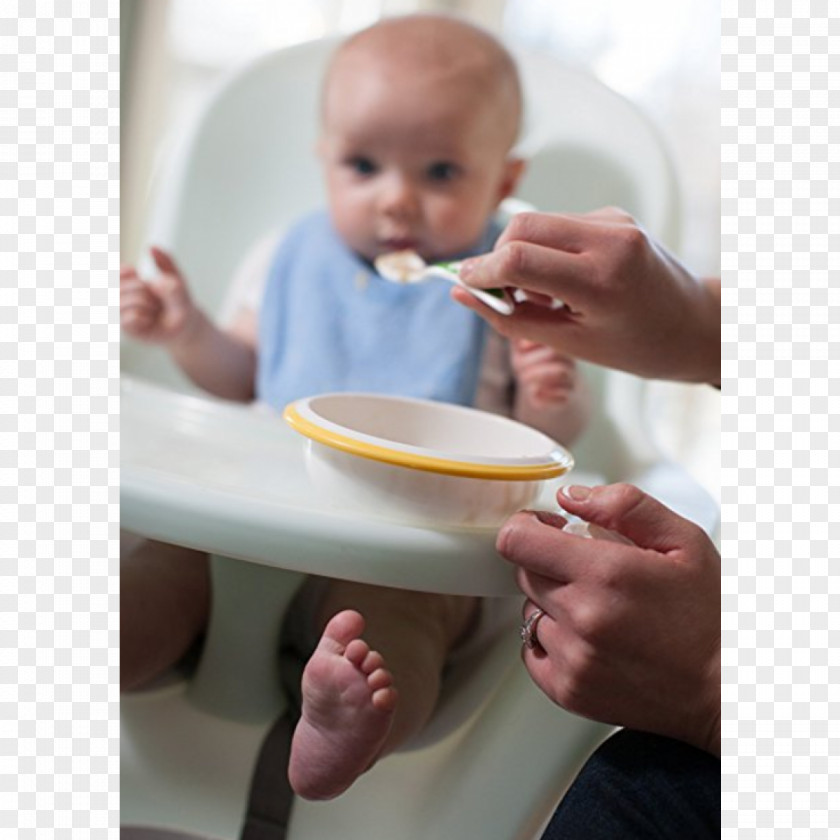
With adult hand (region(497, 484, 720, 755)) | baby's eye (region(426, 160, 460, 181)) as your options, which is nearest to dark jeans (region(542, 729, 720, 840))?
adult hand (region(497, 484, 720, 755))

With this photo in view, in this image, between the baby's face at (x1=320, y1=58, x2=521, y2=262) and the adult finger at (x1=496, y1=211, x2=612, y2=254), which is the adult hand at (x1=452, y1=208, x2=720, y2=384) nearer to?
the adult finger at (x1=496, y1=211, x2=612, y2=254)

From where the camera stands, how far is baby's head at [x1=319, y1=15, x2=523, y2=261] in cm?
97

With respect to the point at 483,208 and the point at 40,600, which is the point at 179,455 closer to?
the point at 40,600

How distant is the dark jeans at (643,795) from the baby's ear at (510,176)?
64 cm

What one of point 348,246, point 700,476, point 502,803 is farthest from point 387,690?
point 700,476

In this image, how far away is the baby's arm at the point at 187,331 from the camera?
0.99 m

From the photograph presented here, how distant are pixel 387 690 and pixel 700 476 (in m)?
1.40

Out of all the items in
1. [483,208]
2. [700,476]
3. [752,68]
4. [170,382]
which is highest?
[752,68]

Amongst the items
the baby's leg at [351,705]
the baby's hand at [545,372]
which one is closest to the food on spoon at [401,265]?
the baby's hand at [545,372]

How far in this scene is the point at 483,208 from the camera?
1032 millimetres

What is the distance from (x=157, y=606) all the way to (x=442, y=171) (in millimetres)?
485

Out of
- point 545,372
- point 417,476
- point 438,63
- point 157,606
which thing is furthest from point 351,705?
point 438,63

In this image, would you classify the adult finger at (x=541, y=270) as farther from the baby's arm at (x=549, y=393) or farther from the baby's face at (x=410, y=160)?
the baby's face at (x=410, y=160)

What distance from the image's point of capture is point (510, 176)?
3.58 ft
